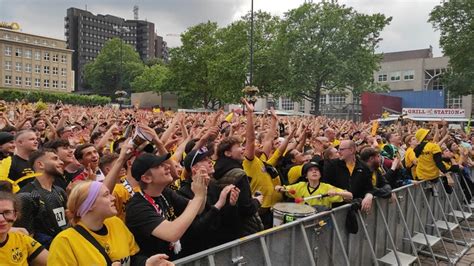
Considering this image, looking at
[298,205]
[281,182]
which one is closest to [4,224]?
[298,205]

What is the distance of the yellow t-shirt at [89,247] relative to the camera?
2.42m

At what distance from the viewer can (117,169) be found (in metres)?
3.27

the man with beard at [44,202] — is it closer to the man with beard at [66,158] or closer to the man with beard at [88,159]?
the man with beard at [66,158]

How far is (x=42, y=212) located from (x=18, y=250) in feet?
2.19

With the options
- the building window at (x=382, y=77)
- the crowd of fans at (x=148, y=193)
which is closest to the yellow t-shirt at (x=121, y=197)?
the crowd of fans at (x=148, y=193)

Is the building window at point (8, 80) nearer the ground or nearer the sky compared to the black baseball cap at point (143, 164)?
nearer the sky

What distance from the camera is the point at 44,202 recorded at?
3422mm

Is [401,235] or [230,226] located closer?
[230,226]

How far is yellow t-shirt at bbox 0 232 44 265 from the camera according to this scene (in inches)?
103

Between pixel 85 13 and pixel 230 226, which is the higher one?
pixel 85 13

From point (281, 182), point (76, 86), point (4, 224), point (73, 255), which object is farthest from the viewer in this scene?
point (76, 86)

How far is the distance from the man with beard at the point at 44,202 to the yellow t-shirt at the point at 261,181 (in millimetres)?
2342

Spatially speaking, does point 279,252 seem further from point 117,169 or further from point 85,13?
point 85,13

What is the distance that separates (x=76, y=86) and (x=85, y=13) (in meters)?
26.0
